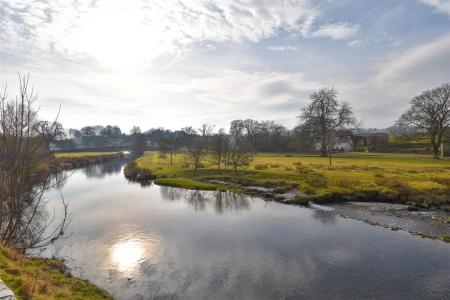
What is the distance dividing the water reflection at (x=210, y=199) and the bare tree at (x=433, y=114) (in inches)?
2027

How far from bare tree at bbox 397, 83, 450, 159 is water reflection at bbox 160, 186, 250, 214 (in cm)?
5148

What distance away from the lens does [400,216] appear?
2623cm

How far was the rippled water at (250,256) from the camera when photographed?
14.2 metres

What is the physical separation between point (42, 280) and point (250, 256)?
1071 cm

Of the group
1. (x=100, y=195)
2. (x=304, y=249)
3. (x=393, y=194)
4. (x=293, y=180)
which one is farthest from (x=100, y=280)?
(x=293, y=180)

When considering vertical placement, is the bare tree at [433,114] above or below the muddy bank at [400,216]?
above

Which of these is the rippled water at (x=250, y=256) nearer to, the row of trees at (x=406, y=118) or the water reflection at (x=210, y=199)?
the water reflection at (x=210, y=199)

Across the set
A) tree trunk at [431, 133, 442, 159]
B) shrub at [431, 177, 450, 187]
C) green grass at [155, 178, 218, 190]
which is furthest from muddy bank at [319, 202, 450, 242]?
tree trunk at [431, 133, 442, 159]

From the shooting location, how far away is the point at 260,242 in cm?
2047

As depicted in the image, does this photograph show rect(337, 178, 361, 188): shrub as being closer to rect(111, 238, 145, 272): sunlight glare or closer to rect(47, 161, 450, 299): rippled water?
rect(47, 161, 450, 299): rippled water

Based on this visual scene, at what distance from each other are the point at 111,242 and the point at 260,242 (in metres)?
10.1

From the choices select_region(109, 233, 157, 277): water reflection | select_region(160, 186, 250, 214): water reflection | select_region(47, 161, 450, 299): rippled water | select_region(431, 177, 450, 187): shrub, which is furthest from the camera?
select_region(431, 177, 450, 187): shrub

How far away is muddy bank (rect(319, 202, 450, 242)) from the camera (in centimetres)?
2227

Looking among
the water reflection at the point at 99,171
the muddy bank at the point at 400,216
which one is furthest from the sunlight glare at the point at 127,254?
the water reflection at the point at 99,171
